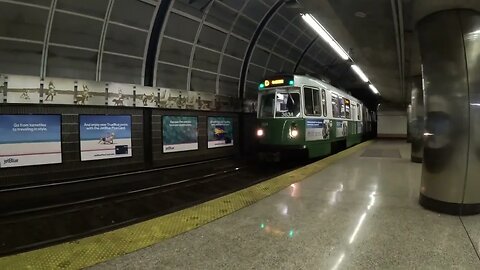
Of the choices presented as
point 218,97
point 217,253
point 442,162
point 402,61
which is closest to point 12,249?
point 217,253

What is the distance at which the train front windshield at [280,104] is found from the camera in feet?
32.2

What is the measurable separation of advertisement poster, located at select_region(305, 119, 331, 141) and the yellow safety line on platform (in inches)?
208

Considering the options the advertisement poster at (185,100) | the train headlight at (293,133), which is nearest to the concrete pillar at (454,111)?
the train headlight at (293,133)

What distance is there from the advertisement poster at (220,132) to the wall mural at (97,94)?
930mm

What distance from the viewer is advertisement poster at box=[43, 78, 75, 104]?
767 centimetres

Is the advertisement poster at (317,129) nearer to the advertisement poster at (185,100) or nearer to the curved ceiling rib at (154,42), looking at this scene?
the advertisement poster at (185,100)

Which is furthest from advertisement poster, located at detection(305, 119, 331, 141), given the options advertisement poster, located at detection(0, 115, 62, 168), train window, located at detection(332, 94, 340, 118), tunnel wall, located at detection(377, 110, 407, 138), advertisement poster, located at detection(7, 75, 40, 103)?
tunnel wall, located at detection(377, 110, 407, 138)

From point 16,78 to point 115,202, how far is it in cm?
385

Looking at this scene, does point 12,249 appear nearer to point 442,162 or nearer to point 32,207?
point 32,207

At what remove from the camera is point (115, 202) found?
6.60m

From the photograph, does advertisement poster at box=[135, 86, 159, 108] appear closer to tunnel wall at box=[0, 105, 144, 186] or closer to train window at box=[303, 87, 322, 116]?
tunnel wall at box=[0, 105, 144, 186]

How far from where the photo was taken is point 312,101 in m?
10.1

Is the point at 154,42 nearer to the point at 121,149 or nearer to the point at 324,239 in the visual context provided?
the point at 121,149

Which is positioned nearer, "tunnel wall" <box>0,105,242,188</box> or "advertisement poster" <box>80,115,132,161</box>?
"tunnel wall" <box>0,105,242,188</box>
